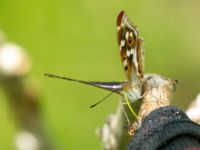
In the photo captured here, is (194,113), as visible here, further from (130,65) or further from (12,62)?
(12,62)

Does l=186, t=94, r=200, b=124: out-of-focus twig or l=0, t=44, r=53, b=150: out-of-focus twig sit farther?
l=0, t=44, r=53, b=150: out-of-focus twig

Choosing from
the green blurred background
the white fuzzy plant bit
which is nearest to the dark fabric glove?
the white fuzzy plant bit

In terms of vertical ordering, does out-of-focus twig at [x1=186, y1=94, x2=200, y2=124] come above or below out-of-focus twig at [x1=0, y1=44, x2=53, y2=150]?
above

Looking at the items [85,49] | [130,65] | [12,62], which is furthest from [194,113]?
[85,49]

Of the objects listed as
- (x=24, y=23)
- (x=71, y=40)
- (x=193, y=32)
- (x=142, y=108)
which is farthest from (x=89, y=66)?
(x=142, y=108)

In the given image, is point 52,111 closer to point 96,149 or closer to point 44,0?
point 96,149

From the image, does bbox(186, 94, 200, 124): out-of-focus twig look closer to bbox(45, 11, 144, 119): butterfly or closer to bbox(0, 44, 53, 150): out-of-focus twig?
bbox(45, 11, 144, 119): butterfly
